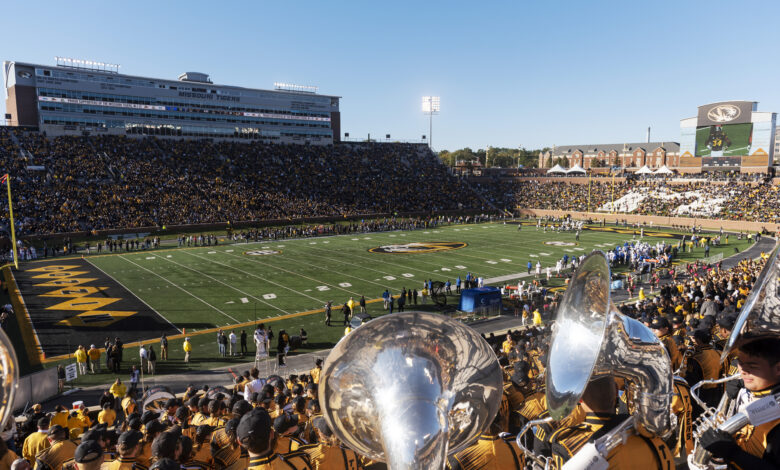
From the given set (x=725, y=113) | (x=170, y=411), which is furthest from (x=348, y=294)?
(x=725, y=113)

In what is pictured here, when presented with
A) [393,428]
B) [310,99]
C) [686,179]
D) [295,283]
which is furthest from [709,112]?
[393,428]

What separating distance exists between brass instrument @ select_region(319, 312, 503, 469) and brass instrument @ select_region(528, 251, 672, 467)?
1.14 feet

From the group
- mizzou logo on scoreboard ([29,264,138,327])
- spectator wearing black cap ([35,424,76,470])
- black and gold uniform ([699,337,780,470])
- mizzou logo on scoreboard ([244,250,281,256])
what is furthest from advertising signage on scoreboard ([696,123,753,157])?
spectator wearing black cap ([35,424,76,470])

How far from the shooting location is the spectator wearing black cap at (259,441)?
9.18ft

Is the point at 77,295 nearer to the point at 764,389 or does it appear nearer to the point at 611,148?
the point at 764,389

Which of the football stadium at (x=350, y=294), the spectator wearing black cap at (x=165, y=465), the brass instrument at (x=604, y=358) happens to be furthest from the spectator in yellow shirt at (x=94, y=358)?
the brass instrument at (x=604, y=358)

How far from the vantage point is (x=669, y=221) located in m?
48.4

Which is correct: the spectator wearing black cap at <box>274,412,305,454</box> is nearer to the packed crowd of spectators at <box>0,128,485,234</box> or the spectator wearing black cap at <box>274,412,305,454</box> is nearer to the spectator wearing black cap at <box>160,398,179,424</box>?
the spectator wearing black cap at <box>160,398,179,424</box>

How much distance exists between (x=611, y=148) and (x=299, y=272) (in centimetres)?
11396

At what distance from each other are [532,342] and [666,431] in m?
9.27

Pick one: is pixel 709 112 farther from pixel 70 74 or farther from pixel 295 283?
pixel 70 74

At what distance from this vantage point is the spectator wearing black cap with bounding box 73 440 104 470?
3.07m

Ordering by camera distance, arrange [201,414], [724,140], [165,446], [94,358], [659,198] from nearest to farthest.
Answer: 1. [165,446]
2. [201,414]
3. [94,358]
4. [659,198]
5. [724,140]

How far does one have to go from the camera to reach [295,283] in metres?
Result: 24.3
